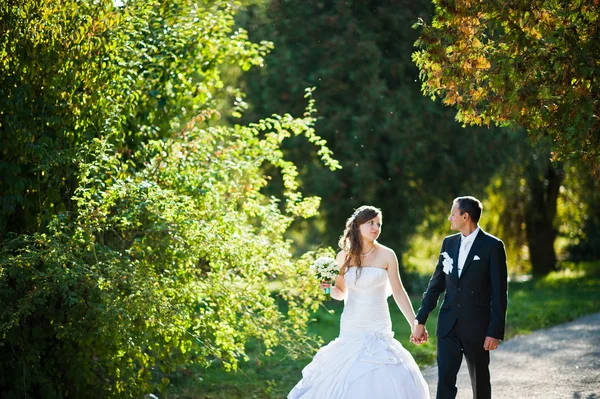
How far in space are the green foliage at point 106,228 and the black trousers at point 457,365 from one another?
230 centimetres

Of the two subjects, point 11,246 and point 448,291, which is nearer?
point 448,291

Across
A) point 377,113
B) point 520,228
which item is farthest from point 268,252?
point 520,228

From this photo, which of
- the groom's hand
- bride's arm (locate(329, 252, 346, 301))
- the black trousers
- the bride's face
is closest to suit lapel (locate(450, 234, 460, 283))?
the black trousers

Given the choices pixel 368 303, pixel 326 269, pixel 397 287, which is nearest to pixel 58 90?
pixel 326 269

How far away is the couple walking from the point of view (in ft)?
21.5

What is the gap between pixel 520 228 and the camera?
2725 centimetres

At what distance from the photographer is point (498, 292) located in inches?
254

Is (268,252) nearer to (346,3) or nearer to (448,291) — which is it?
(448,291)

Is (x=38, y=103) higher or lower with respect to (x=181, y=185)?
higher

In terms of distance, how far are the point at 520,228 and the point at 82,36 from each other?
857 inches

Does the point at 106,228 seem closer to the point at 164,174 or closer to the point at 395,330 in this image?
the point at 164,174

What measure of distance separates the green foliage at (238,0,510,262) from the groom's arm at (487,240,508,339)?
36.8ft

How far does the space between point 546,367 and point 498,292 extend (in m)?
4.33

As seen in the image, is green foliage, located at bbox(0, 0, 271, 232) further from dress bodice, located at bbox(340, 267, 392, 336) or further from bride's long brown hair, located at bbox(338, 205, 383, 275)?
dress bodice, located at bbox(340, 267, 392, 336)
